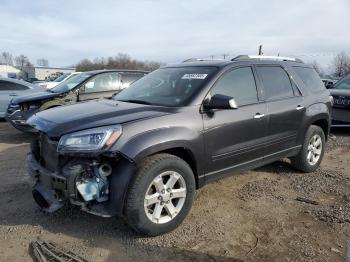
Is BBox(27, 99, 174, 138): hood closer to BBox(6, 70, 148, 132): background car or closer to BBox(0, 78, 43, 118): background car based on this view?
BBox(6, 70, 148, 132): background car

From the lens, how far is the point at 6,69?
249 ft

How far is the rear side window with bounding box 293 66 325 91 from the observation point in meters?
5.73

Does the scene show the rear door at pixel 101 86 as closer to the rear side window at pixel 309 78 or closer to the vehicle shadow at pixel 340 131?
the rear side window at pixel 309 78

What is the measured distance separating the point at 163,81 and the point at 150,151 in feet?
4.88

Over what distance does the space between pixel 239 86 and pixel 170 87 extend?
864 mm

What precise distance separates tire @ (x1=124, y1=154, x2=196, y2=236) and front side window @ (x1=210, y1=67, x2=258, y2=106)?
1036mm

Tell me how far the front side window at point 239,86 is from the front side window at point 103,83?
4.93 metres

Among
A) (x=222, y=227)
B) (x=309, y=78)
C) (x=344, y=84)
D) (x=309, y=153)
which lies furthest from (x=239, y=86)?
(x=344, y=84)

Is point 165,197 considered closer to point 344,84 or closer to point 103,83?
point 103,83

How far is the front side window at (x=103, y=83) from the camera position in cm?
880

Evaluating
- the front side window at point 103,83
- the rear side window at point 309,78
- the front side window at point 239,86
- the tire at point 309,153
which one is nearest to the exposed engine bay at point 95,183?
the front side window at point 239,86

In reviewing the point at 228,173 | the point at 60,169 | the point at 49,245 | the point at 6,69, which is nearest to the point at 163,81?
the point at 228,173

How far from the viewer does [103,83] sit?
895 centimetres

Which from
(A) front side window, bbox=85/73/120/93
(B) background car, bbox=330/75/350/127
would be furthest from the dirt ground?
→ (B) background car, bbox=330/75/350/127
